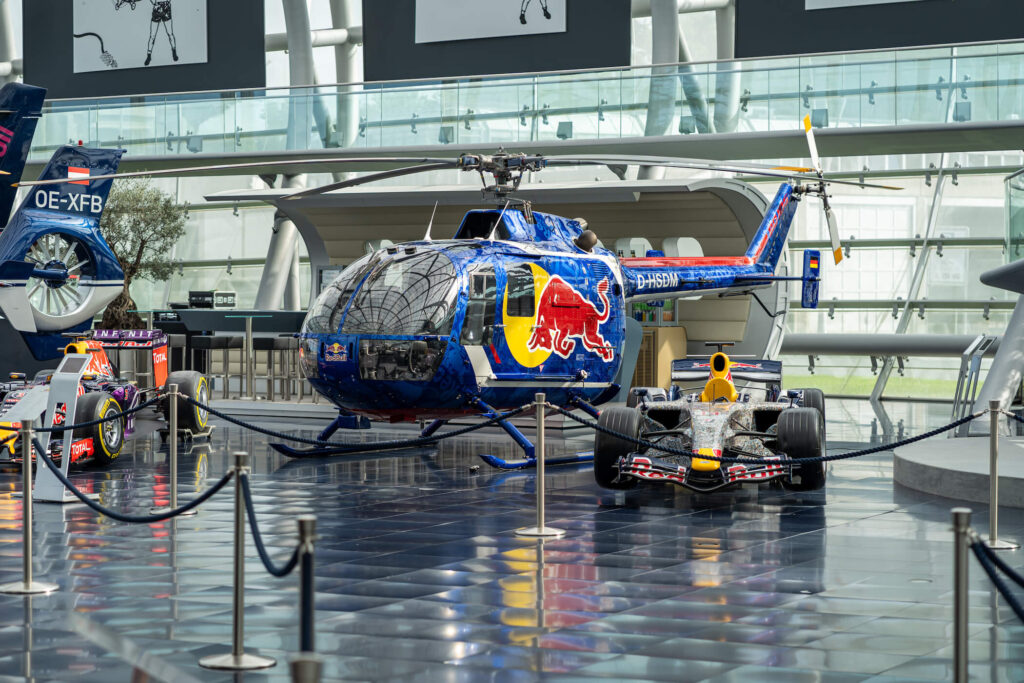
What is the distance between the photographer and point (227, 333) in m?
20.0

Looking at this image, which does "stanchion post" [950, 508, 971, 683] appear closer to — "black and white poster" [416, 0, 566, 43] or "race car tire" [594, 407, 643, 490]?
"race car tire" [594, 407, 643, 490]

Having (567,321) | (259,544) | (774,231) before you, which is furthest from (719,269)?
(259,544)

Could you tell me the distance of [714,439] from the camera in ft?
30.4

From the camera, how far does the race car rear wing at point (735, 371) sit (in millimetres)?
11719

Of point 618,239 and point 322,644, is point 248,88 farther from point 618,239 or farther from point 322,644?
point 322,644

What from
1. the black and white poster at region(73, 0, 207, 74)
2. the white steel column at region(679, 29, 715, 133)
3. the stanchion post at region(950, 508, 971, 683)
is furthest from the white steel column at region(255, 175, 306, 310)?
the stanchion post at region(950, 508, 971, 683)

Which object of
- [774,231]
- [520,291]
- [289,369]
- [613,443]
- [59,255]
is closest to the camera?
[613,443]

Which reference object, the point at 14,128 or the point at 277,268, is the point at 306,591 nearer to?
the point at 14,128

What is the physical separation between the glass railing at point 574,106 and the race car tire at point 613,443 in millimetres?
9483

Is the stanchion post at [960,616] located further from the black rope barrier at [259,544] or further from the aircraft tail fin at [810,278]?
the aircraft tail fin at [810,278]

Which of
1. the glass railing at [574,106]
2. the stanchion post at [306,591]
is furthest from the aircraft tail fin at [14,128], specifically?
the stanchion post at [306,591]

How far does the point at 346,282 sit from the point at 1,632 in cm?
612

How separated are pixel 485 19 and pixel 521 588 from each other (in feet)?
50.1

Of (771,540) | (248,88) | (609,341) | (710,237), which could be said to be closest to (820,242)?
(710,237)
